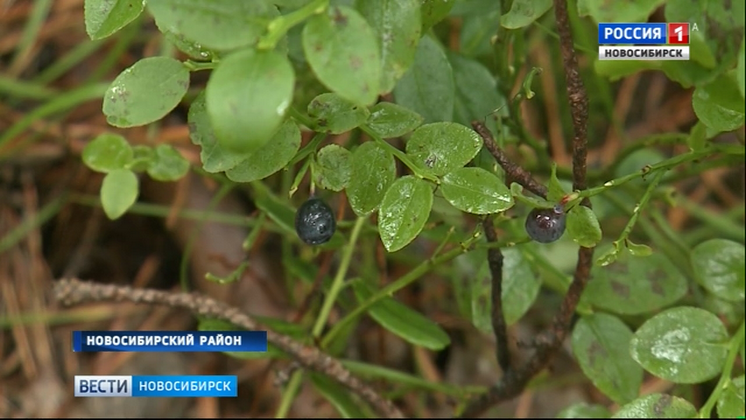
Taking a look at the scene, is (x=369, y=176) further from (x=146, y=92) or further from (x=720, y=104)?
(x=720, y=104)

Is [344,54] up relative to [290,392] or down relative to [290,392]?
up

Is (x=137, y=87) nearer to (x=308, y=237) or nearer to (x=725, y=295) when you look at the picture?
(x=308, y=237)

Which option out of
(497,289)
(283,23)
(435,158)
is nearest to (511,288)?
(497,289)

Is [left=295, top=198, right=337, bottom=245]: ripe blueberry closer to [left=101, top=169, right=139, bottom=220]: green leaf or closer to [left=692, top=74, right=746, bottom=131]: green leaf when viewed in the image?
[left=101, top=169, right=139, bottom=220]: green leaf

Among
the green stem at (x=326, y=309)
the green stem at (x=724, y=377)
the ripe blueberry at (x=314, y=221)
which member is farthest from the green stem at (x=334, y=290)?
the green stem at (x=724, y=377)

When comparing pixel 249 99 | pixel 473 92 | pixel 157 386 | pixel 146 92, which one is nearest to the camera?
pixel 249 99

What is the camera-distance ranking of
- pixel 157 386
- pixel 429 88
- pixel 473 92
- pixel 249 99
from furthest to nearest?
pixel 157 386, pixel 473 92, pixel 429 88, pixel 249 99

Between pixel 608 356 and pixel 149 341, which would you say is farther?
pixel 149 341
